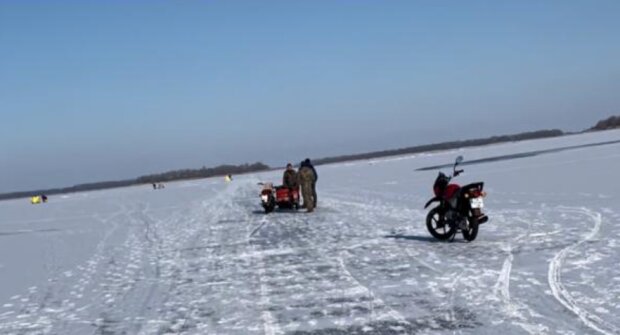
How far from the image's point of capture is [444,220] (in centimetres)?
1262

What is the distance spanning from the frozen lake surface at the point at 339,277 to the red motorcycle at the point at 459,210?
28 cm

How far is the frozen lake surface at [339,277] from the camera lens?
7.07 meters

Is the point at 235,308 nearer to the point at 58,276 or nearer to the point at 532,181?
the point at 58,276

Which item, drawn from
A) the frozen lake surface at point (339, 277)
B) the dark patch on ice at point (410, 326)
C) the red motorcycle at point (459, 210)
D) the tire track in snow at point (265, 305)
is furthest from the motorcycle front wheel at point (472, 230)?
the dark patch on ice at point (410, 326)

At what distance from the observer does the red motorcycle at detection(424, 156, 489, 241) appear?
1205cm

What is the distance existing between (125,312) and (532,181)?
1931 centimetres

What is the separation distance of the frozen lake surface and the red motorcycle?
0.28 meters

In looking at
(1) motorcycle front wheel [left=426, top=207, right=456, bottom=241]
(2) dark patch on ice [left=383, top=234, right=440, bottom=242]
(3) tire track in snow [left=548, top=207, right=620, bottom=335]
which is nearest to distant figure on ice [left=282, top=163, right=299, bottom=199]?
(2) dark patch on ice [left=383, top=234, right=440, bottom=242]

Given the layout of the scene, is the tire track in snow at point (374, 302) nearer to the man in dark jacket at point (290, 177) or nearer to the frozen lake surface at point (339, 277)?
the frozen lake surface at point (339, 277)

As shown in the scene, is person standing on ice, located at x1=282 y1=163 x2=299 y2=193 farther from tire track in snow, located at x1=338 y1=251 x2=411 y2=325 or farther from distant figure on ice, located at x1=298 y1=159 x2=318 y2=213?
tire track in snow, located at x1=338 y1=251 x2=411 y2=325

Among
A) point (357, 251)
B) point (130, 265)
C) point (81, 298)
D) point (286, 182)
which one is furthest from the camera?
point (286, 182)

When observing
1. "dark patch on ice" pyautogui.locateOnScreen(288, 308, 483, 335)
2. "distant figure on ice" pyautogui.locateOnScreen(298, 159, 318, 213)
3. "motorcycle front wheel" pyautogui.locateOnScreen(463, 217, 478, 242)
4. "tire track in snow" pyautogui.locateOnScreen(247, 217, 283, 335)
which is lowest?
"dark patch on ice" pyautogui.locateOnScreen(288, 308, 483, 335)

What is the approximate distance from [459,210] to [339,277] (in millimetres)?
3577

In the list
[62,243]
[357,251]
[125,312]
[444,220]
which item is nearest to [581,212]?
[444,220]
